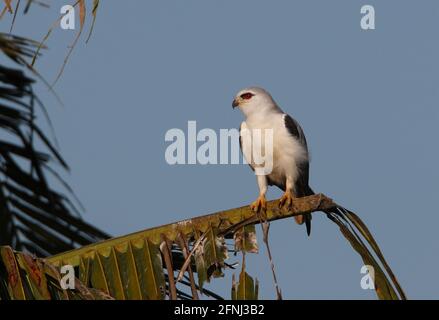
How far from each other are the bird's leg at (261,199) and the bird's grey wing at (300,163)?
1.05ft

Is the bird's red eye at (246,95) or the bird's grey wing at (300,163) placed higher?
the bird's red eye at (246,95)

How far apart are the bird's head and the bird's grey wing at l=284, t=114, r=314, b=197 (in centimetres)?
31

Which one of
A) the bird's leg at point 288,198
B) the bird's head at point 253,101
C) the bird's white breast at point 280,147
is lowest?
the bird's leg at point 288,198

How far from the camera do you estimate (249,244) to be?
6.83 meters

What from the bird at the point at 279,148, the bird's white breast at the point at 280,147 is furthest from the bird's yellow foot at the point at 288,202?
the bird's white breast at the point at 280,147

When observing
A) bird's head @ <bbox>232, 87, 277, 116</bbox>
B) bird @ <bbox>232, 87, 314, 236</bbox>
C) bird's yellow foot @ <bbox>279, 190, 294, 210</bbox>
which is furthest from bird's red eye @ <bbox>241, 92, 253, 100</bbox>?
bird's yellow foot @ <bbox>279, 190, 294, 210</bbox>

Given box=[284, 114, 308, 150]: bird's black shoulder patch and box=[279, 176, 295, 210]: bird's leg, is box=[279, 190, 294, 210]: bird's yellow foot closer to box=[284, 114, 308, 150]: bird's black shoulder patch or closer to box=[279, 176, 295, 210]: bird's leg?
box=[279, 176, 295, 210]: bird's leg

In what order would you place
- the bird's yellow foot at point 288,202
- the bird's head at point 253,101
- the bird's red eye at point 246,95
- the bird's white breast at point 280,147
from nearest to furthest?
the bird's yellow foot at point 288,202 < the bird's white breast at point 280,147 < the bird's head at point 253,101 < the bird's red eye at point 246,95

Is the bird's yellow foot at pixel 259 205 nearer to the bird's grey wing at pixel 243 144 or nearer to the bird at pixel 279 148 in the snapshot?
A: the bird at pixel 279 148

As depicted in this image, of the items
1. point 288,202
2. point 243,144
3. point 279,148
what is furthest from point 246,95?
point 288,202

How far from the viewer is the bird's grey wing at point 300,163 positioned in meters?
9.34
